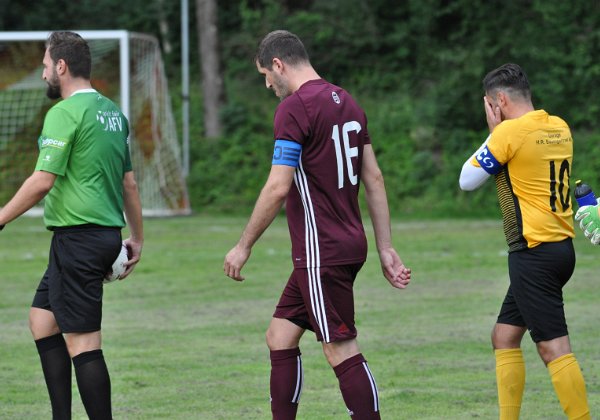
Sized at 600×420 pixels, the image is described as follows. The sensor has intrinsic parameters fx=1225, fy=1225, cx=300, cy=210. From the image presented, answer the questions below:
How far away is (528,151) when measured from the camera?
5883 mm

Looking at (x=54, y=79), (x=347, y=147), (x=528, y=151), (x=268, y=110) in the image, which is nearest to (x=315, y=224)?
(x=347, y=147)

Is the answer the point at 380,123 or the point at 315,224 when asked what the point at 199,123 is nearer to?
the point at 380,123

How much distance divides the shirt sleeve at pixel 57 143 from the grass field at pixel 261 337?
1797 millimetres

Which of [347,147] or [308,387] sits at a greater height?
[347,147]

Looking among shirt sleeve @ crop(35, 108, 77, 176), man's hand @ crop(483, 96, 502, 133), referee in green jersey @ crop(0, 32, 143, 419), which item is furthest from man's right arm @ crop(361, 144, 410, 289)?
shirt sleeve @ crop(35, 108, 77, 176)

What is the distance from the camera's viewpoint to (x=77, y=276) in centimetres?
588

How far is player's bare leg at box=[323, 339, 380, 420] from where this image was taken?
18.1 feet

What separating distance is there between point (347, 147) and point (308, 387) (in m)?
2.64

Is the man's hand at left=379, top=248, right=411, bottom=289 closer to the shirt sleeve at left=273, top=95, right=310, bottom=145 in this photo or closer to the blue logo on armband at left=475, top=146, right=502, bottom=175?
the blue logo on armband at left=475, top=146, right=502, bottom=175

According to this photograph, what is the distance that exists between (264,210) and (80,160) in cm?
101

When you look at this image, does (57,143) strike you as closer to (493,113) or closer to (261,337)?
(493,113)

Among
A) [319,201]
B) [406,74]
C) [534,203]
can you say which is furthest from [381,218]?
[406,74]

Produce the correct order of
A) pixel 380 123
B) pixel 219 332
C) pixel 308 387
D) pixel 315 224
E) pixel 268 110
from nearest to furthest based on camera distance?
1. pixel 315 224
2. pixel 308 387
3. pixel 219 332
4. pixel 380 123
5. pixel 268 110

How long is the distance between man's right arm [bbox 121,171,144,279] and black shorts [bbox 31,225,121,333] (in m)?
0.32
